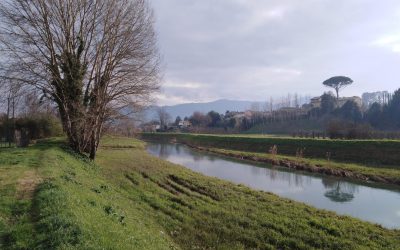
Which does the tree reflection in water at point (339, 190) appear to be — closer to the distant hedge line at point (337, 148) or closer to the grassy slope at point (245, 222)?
the grassy slope at point (245, 222)

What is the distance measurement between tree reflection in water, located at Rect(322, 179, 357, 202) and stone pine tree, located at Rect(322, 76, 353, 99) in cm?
9404

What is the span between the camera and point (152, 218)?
14.2 metres

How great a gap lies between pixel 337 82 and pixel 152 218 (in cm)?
11473

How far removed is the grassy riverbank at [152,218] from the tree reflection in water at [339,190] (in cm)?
639

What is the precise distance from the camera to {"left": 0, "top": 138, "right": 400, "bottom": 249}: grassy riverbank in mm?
8242

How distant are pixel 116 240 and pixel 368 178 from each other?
27.1 meters

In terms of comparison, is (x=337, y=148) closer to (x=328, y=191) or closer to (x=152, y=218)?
(x=328, y=191)

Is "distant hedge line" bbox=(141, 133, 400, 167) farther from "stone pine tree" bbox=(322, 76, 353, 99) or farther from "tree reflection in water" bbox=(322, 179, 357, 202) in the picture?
"stone pine tree" bbox=(322, 76, 353, 99)

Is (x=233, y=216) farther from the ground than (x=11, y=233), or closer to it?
closer to it

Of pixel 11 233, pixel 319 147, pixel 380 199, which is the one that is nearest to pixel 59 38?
pixel 11 233

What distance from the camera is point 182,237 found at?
12.7 m

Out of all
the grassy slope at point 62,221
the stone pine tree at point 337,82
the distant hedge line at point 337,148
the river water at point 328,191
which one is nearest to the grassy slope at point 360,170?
the river water at point 328,191

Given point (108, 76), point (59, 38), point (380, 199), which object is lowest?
point (380, 199)

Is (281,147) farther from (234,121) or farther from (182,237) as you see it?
(234,121)
